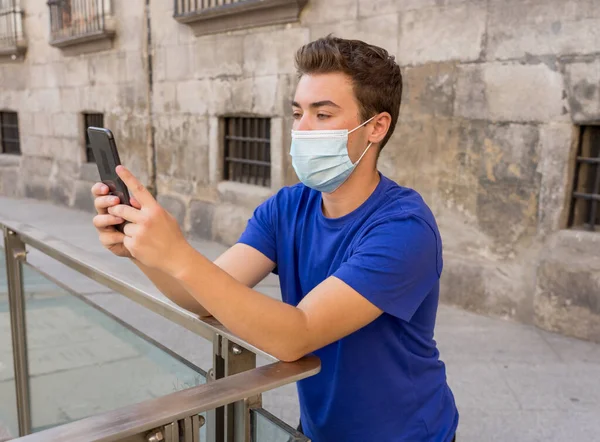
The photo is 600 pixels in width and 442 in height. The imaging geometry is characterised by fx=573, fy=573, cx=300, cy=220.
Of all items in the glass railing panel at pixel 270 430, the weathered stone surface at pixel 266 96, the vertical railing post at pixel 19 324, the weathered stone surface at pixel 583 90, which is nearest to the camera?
the glass railing panel at pixel 270 430

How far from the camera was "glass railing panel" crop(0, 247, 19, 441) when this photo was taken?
2.64m

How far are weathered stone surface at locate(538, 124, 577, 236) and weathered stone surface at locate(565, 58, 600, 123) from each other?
12 centimetres

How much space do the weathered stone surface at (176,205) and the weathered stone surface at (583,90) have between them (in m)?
4.87

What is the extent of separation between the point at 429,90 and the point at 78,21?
656 cm

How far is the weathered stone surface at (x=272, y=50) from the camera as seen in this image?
18.6 ft

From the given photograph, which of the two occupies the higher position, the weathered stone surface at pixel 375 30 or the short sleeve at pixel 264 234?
the weathered stone surface at pixel 375 30

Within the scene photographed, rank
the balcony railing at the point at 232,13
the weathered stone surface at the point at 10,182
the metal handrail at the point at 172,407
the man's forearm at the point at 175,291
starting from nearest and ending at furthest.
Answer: the metal handrail at the point at 172,407 → the man's forearm at the point at 175,291 → the balcony railing at the point at 232,13 → the weathered stone surface at the point at 10,182

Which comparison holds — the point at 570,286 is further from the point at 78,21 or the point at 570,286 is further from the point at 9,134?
the point at 9,134

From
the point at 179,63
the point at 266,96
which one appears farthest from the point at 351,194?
the point at 179,63

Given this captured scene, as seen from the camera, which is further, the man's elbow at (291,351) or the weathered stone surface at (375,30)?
the weathered stone surface at (375,30)

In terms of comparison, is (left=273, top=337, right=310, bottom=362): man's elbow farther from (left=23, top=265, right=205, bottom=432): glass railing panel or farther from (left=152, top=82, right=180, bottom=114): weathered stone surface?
(left=152, top=82, right=180, bottom=114): weathered stone surface

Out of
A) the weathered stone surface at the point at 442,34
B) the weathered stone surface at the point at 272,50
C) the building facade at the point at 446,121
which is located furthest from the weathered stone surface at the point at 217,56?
the weathered stone surface at the point at 442,34

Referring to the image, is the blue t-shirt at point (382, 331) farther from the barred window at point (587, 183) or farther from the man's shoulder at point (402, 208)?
the barred window at point (587, 183)

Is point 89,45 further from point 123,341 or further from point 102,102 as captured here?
point 123,341
